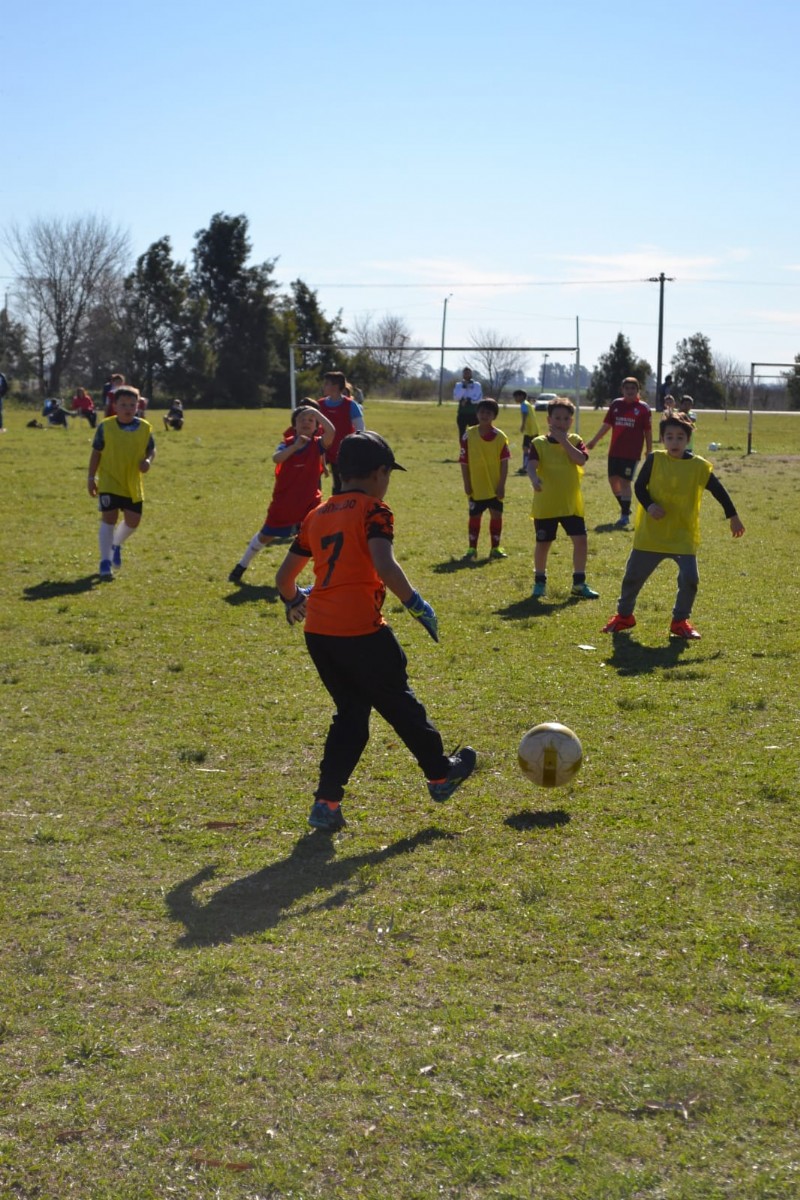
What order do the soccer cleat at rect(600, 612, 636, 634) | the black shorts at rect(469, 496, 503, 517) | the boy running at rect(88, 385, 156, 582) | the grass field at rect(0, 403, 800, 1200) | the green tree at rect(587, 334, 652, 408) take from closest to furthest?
the grass field at rect(0, 403, 800, 1200)
the soccer cleat at rect(600, 612, 636, 634)
the boy running at rect(88, 385, 156, 582)
the black shorts at rect(469, 496, 503, 517)
the green tree at rect(587, 334, 652, 408)

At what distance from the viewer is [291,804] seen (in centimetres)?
639

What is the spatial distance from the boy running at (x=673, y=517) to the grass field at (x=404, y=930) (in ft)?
1.28

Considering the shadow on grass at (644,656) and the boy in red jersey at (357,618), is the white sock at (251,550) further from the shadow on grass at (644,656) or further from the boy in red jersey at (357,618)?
the boy in red jersey at (357,618)

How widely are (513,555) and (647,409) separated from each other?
3.58 m

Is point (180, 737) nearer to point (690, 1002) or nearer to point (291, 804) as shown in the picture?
point (291, 804)

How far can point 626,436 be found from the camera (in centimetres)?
1750

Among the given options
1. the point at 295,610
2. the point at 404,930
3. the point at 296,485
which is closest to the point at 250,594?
the point at 296,485

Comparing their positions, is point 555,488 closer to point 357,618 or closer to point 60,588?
point 60,588

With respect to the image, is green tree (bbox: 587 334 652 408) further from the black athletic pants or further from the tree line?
the black athletic pants

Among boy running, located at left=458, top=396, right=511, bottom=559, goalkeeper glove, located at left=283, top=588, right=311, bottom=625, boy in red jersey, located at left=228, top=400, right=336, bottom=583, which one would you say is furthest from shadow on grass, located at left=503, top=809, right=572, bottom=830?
boy running, located at left=458, top=396, right=511, bottom=559

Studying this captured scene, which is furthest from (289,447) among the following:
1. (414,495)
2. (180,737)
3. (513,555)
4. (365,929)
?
(414,495)

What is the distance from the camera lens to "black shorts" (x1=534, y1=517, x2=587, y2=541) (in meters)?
11.8

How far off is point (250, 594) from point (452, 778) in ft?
22.3

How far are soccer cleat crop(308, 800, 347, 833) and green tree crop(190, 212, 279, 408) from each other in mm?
73647
